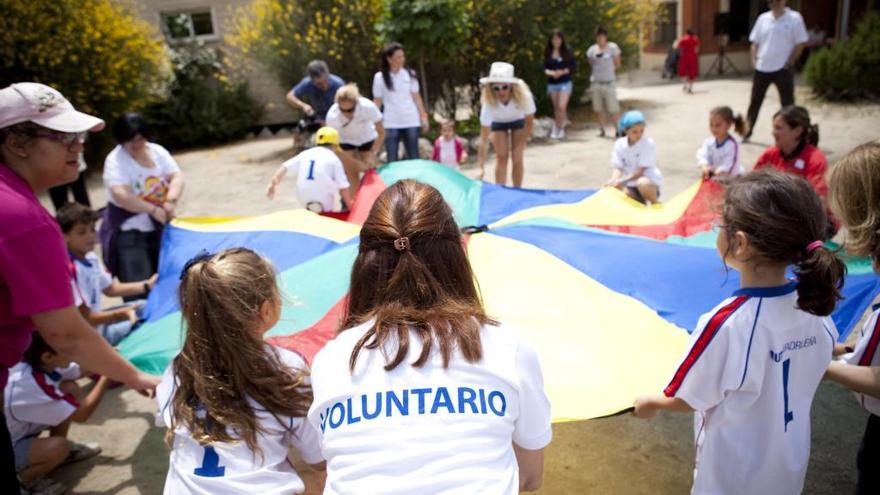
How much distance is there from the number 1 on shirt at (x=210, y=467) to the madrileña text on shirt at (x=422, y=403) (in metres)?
0.46

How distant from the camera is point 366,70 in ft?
32.8

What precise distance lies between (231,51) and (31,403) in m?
10.7

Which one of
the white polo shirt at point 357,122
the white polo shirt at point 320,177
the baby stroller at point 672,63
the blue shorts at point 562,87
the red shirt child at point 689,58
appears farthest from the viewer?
the baby stroller at point 672,63

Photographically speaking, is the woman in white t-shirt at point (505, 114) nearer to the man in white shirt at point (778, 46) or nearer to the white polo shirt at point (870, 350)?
the man in white shirt at point (778, 46)

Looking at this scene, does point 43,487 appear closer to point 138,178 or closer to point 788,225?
point 138,178

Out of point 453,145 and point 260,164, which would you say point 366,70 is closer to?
point 260,164

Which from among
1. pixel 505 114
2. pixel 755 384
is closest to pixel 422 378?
pixel 755 384

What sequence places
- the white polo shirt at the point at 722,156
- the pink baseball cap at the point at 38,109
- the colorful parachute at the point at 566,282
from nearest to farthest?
the pink baseball cap at the point at 38,109, the colorful parachute at the point at 566,282, the white polo shirt at the point at 722,156

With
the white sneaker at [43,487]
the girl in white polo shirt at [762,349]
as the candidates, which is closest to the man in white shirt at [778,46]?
the girl in white polo shirt at [762,349]

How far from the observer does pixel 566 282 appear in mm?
2525

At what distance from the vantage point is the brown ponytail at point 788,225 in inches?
57.4

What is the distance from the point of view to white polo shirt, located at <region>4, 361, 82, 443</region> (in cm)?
250

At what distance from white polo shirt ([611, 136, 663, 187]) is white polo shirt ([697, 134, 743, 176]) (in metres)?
0.32

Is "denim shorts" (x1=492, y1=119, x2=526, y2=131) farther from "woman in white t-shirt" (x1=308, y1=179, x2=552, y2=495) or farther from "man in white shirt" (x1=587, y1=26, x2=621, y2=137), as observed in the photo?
"woman in white t-shirt" (x1=308, y1=179, x2=552, y2=495)
